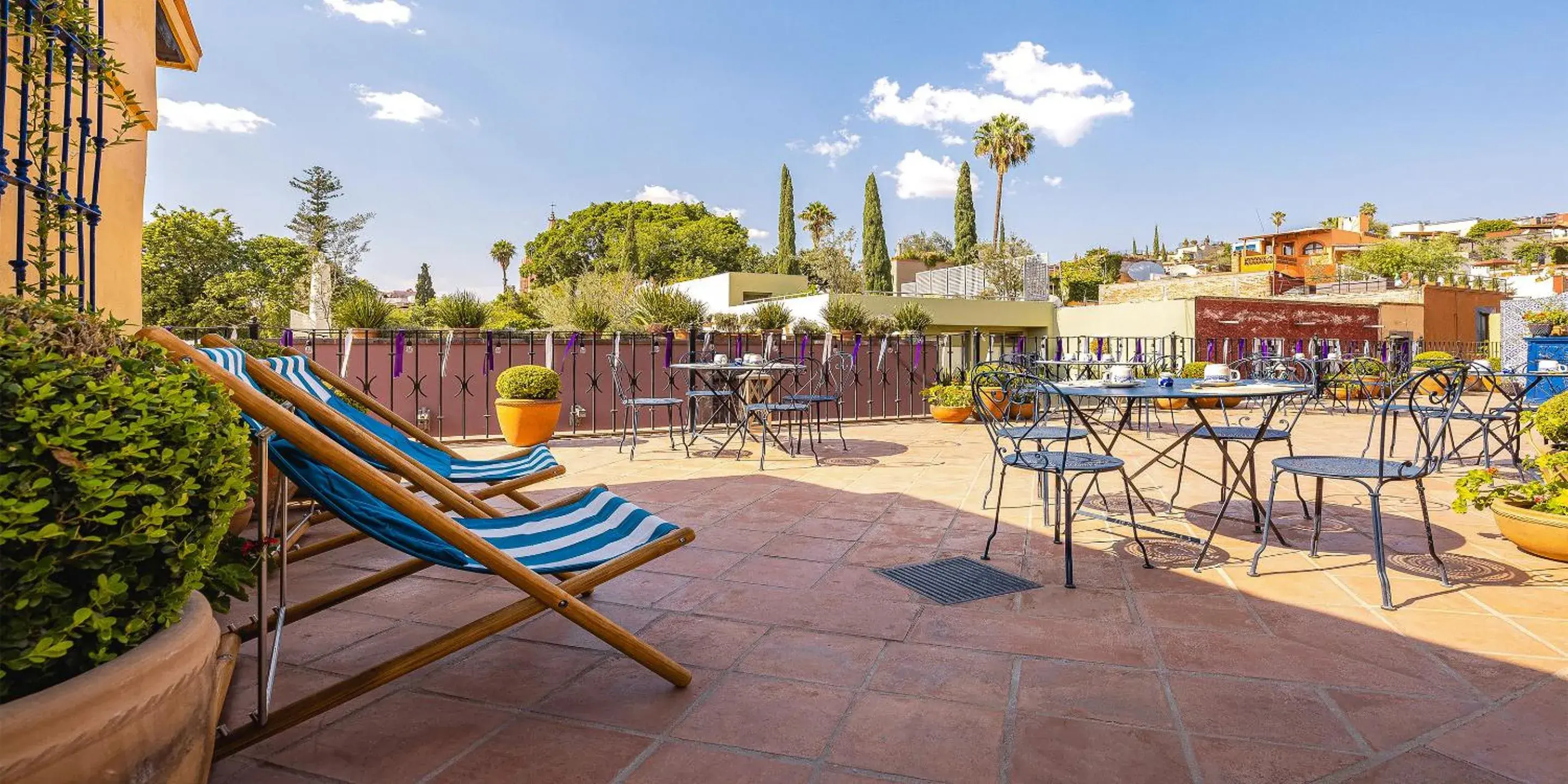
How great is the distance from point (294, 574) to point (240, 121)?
2439 inches

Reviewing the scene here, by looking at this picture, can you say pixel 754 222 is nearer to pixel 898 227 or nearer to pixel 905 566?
pixel 898 227

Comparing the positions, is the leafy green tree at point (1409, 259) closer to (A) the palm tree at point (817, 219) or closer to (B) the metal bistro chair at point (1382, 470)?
(A) the palm tree at point (817, 219)

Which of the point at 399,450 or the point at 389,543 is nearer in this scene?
the point at 389,543

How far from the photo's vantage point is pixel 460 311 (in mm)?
8281

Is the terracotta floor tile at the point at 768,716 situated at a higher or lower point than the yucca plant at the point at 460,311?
lower

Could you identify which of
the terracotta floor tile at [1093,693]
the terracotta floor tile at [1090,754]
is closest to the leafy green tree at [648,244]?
the terracotta floor tile at [1093,693]

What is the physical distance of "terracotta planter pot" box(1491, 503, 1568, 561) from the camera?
2789 mm

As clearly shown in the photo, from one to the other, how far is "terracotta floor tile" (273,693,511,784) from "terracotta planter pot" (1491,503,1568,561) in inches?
142

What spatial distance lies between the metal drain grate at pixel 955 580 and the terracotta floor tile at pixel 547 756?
4.23ft

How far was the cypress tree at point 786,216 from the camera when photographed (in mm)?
37156

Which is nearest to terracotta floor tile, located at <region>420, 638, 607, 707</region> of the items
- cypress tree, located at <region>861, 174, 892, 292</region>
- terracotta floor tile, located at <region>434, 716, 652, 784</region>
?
terracotta floor tile, located at <region>434, 716, 652, 784</region>

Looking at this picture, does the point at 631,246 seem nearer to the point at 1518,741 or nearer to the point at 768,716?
the point at 768,716

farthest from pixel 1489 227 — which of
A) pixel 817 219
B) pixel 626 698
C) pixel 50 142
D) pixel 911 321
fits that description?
pixel 50 142

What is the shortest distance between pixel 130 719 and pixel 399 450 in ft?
5.08
